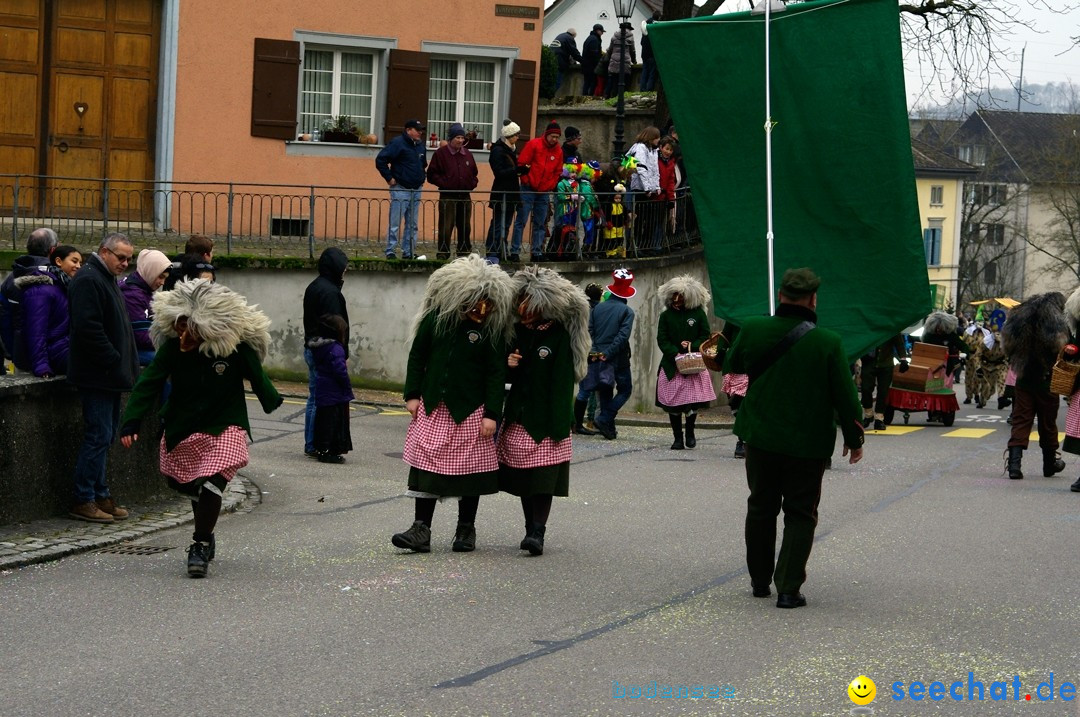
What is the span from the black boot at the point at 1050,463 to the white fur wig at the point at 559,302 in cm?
746

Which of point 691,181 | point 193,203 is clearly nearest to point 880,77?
point 691,181

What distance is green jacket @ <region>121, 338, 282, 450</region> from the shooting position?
8773 mm

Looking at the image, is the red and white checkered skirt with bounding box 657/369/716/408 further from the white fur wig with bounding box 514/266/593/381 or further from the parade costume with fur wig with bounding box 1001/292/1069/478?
the white fur wig with bounding box 514/266/593/381

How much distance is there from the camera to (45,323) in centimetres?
1038

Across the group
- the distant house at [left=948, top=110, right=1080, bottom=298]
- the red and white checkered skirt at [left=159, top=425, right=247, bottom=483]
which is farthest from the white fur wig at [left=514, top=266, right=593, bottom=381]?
the distant house at [left=948, top=110, right=1080, bottom=298]

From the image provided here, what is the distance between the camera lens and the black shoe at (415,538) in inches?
375

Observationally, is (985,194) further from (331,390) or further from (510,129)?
(331,390)

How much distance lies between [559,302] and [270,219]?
12763mm

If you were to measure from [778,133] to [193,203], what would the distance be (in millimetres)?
13523

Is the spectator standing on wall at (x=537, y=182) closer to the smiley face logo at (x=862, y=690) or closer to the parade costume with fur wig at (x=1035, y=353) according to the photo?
the parade costume with fur wig at (x=1035, y=353)

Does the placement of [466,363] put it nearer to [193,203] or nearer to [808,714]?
[808,714]

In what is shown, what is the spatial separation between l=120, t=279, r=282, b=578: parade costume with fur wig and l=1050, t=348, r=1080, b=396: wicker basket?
26.5 feet

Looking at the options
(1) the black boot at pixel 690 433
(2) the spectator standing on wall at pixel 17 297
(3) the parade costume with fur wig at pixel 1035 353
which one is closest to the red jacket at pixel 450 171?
(1) the black boot at pixel 690 433

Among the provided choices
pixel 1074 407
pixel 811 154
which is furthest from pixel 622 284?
pixel 811 154
